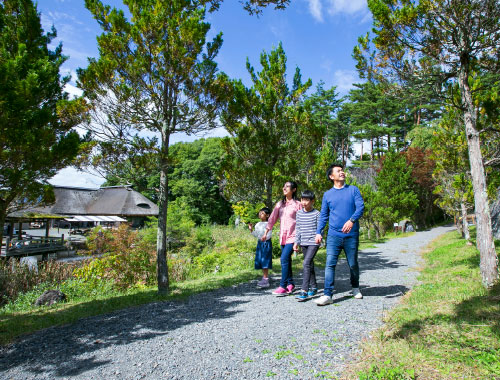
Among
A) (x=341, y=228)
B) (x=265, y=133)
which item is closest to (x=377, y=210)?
(x=265, y=133)

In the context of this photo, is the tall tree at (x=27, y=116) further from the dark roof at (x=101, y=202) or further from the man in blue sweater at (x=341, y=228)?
the dark roof at (x=101, y=202)

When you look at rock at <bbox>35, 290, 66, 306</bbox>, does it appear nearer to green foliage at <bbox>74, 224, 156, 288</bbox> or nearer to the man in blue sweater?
green foliage at <bbox>74, 224, 156, 288</bbox>

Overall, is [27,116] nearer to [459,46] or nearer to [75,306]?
[75,306]

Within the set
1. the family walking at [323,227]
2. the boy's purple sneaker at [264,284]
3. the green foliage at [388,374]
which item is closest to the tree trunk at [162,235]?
the boy's purple sneaker at [264,284]

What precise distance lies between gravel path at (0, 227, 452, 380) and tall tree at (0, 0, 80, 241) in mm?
2185

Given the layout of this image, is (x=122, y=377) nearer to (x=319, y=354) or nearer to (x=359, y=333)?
(x=319, y=354)

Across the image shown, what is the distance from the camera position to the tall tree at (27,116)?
3840 millimetres

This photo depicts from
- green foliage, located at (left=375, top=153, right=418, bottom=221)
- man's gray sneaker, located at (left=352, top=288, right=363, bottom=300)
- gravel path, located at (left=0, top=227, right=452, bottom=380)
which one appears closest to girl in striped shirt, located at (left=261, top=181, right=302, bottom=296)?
gravel path, located at (left=0, top=227, right=452, bottom=380)

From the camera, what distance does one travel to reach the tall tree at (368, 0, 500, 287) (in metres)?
4.67

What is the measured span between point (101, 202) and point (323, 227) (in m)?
30.8

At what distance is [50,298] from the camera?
646 cm

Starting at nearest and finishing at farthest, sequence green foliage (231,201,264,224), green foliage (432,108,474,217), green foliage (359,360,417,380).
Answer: green foliage (359,360,417,380) → green foliage (432,108,474,217) → green foliage (231,201,264,224)

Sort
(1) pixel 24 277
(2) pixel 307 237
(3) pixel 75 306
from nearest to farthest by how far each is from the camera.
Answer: (2) pixel 307 237, (3) pixel 75 306, (1) pixel 24 277

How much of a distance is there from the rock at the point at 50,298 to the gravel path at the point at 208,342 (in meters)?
3.03
